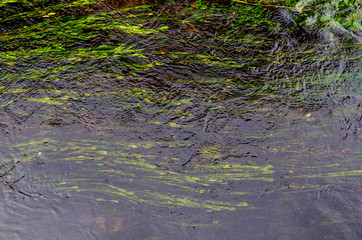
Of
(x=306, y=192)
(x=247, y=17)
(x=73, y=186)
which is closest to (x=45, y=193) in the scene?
(x=73, y=186)

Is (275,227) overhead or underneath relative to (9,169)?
overhead

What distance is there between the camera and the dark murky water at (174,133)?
2.11 m

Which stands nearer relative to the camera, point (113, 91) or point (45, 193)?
point (45, 193)

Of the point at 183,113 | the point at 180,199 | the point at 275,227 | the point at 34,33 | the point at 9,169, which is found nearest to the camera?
the point at 275,227

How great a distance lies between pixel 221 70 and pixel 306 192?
4.39 ft

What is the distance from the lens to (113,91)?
8.84 feet

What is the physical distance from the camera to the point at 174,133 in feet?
7.99

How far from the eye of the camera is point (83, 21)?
3.14m

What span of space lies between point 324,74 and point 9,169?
2952mm

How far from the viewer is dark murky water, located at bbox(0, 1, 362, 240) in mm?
2109

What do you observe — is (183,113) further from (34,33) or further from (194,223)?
(34,33)

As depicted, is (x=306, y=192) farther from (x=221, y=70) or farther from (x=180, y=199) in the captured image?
(x=221, y=70)

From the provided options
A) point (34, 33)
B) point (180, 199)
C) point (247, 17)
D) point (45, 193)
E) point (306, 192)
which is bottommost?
point (45, 193)

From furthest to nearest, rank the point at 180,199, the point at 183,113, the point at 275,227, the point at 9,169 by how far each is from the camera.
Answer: the point at 183,113 < the point at 9,169 < the point at 180,199 < the point at 275,227
